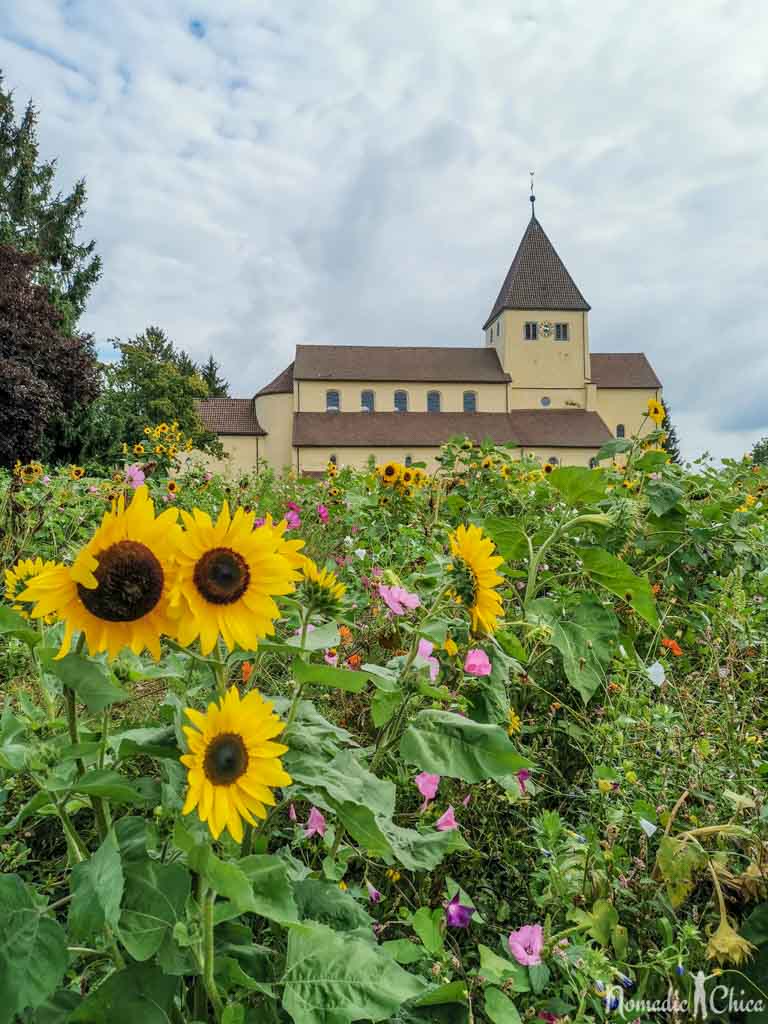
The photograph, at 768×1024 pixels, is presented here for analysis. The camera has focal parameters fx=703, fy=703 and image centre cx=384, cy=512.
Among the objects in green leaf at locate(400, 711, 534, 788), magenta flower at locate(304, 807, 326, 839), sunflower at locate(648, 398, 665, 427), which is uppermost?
sunflower at locate(648, 398, 665, 427)

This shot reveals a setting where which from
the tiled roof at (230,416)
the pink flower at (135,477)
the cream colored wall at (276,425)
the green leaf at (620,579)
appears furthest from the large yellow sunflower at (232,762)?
the tiled roof at (230,416)

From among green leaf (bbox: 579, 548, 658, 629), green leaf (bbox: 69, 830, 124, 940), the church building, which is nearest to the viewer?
green leaf (bbox: 69, 830, 124, 940)

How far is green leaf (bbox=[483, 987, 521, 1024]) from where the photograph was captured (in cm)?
98

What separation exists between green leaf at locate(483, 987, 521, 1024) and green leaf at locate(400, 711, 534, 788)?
0.35 m

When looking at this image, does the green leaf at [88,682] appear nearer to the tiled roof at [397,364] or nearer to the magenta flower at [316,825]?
the magenta flower at [316,825]

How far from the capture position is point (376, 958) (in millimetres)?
825

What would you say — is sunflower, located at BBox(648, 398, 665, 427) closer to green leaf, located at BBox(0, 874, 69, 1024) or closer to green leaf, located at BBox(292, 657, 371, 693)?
green leaf, located at BBox(292, 657, 371, 693)

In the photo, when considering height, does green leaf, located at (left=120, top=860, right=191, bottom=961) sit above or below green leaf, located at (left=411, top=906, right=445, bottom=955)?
above

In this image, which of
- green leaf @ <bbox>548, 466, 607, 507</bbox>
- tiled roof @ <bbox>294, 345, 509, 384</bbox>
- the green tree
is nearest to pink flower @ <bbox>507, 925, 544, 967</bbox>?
green leaf @ <bbox>548, 466, 607, 507</bbox>

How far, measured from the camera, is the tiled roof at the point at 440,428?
3528 cm

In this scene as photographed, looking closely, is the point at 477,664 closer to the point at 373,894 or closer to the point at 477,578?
the point at 477,578

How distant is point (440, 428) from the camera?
1439 inches

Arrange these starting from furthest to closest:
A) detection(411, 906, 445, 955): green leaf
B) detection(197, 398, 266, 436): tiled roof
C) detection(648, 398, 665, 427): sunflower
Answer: detection(197, 398, 266, 436): tiled roof, detection(648, 398, 665, 427): sunflower, detection(411, 906, 445, 955): green leaf

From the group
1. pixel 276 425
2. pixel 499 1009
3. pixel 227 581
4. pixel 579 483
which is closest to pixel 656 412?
pixel 579 483
